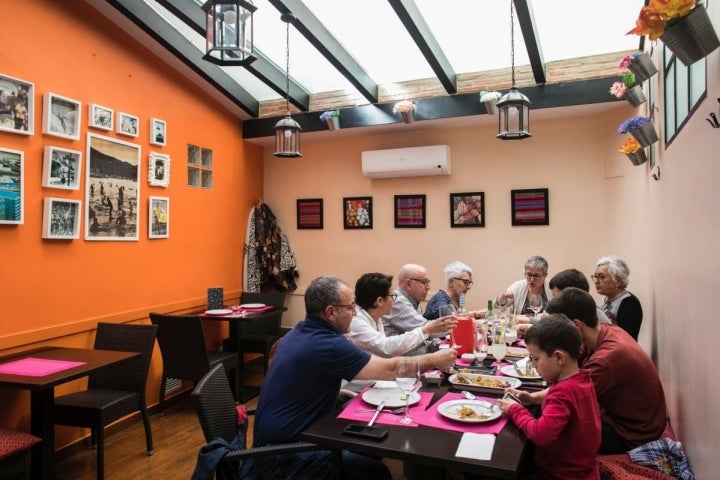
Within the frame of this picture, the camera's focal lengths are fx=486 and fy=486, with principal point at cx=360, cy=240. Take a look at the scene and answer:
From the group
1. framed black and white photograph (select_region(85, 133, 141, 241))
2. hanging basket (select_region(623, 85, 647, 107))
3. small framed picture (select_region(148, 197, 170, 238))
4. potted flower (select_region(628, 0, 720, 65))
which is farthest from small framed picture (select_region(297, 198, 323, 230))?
potted flower (select_region(628, 0, 720, 65))

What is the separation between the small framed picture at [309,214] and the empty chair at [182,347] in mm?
2195

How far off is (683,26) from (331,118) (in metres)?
3.81

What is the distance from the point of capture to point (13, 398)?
309cm

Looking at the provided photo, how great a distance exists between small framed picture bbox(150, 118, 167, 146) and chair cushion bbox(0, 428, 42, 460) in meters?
2.55

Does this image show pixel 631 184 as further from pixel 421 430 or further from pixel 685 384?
pixel 421 430

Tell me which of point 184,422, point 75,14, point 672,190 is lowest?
point 184,422

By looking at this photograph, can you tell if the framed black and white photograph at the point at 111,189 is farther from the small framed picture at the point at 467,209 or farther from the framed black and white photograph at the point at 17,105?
Answer: the small framed picture at the point at 467,209

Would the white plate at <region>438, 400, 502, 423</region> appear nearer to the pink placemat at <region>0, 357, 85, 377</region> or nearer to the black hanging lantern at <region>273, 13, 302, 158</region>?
the pink placemat at <region>0, 357, 85, 377</region>

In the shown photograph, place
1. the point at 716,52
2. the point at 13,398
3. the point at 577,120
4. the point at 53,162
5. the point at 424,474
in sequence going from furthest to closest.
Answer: the point at 577,120 < the point at 53,162 < the point at 13,398 < the point at 424,474 < the point at 716,52

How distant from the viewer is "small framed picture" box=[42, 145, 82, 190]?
3312 mm

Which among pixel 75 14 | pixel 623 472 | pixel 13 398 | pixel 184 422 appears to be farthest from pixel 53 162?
pixel 623 472

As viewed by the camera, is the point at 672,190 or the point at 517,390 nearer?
the point at 517,390

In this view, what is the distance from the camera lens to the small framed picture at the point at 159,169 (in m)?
4.22

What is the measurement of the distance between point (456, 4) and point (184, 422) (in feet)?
12.9
